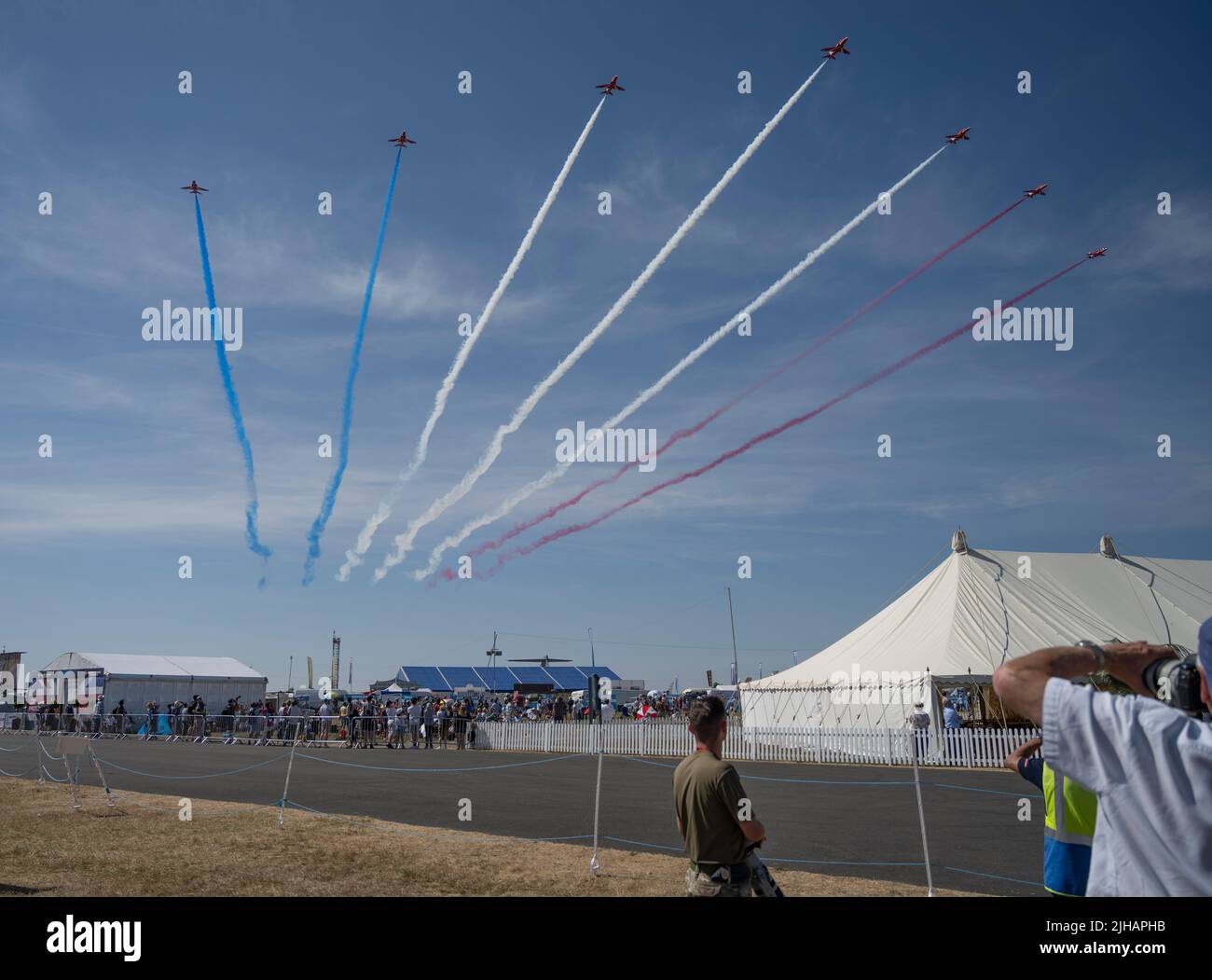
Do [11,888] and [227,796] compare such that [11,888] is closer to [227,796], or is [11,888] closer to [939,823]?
[227,796]

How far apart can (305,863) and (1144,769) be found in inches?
395

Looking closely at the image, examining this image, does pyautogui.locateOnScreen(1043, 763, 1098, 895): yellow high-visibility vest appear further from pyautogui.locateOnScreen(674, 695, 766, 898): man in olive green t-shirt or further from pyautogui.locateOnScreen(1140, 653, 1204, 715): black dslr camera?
pyautogui.locateOnScreen(1140, 653, 1204, 715): black dslr camera

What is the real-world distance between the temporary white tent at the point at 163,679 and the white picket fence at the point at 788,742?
1638cm

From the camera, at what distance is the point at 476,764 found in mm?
24906

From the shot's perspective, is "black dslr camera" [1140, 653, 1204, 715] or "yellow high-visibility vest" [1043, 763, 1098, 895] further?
"yellow high-visibility vest" [1043, 763, 1098, 895]

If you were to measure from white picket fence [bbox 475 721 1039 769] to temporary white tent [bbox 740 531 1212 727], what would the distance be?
1.16 m

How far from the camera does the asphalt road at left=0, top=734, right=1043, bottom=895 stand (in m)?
10.5

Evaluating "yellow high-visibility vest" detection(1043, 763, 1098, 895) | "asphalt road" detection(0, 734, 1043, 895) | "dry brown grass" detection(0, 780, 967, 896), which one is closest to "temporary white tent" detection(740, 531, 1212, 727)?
"asphalt road" detection(0, 734, 1043, 895)

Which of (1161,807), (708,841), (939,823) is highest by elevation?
(1161,807)

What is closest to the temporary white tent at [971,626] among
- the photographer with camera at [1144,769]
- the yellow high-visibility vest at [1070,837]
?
the yellow high-visibility vest at [1070,837]

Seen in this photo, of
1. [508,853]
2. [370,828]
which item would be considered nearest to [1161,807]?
[508,853]

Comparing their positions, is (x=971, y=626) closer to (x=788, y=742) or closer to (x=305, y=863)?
(x=788, y=742)

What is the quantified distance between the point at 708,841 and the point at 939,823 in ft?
32.4
